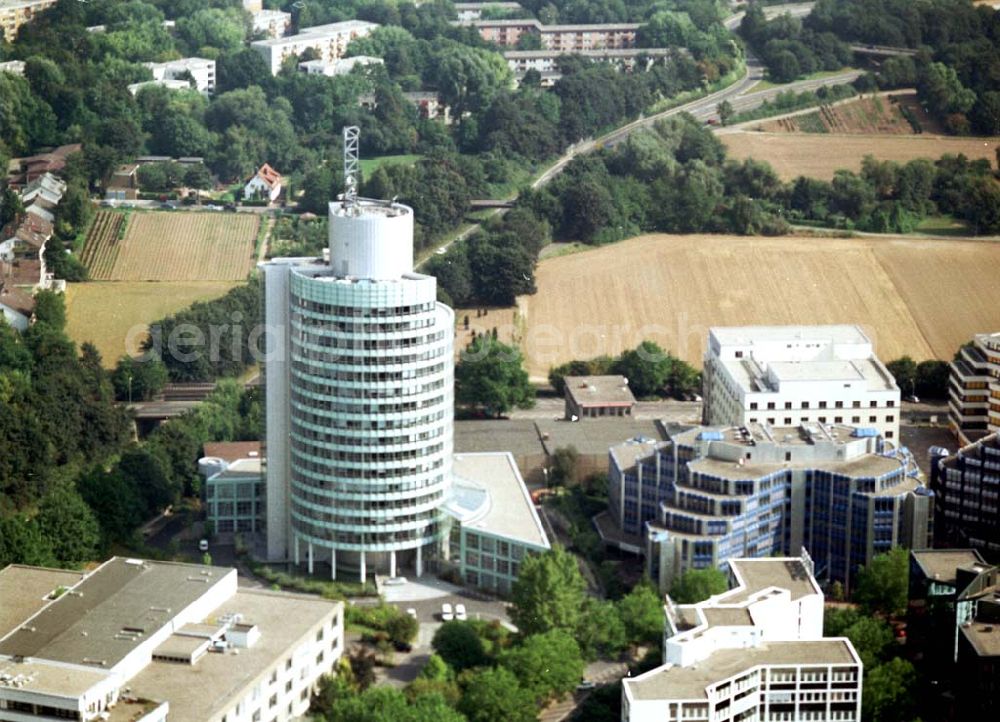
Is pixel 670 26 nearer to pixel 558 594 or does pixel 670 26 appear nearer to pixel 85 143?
pixel 85 143

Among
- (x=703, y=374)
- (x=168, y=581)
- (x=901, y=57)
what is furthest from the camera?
(x=901, y=57)

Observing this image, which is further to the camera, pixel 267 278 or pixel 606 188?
pixel 606 188

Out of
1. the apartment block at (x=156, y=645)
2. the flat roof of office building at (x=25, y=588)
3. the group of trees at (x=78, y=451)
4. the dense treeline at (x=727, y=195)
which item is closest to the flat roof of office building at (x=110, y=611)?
the apartment block at (x=156, y=645)

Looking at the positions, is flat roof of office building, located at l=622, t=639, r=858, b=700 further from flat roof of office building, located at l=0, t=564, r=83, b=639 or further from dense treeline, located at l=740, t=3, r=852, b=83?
dense treeline, located at l=740, t=3, r=852, b=83

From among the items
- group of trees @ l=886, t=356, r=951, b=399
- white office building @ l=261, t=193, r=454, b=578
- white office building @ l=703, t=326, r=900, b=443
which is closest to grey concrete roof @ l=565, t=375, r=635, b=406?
white office building @ l=703, t=326, r=900, b=443

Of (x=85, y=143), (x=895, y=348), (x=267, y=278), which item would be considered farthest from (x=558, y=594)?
(x=85, y=143)

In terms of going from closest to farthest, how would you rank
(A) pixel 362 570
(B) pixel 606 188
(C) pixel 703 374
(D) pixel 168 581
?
(D) pixel 168 581
(A) pixel 362 570
(C) pixel 703 374
(B) pixel 606 188

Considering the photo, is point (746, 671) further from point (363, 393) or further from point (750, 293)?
point (750, 293)
